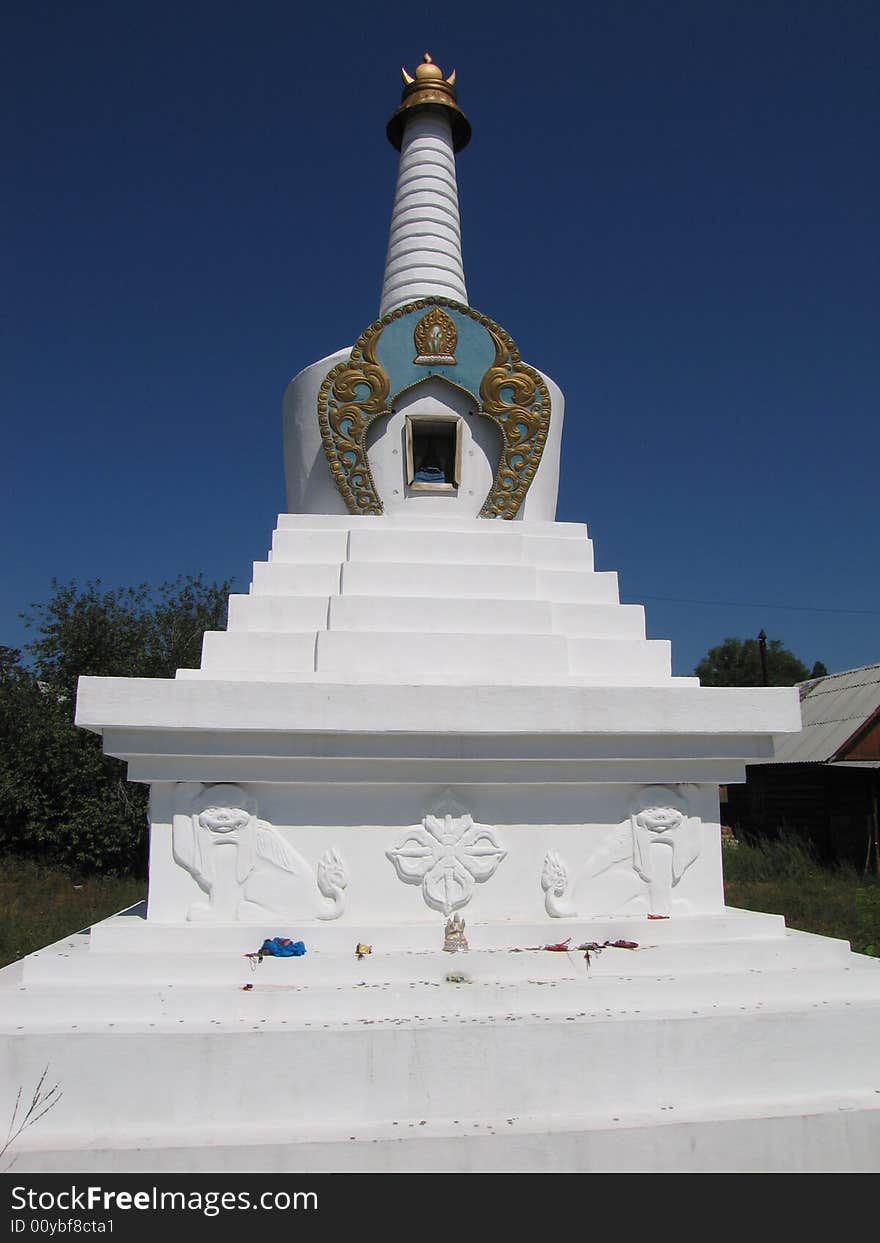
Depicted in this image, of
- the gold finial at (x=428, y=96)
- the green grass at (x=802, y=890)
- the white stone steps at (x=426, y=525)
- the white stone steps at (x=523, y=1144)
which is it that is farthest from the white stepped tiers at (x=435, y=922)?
the gold finial at (x=428, y=96)

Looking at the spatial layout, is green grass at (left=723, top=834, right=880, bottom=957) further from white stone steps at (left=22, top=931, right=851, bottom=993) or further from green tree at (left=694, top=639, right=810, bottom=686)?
green tree at (left=694, top=639, right=810, bottom=686)

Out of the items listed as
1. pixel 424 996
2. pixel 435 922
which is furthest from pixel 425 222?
pixel 424 996

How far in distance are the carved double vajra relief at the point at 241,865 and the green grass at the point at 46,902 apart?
5.36 metres

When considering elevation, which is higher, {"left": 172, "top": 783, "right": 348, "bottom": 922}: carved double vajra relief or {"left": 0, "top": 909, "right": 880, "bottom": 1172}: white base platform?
{"left": 172, "top": 783, "right": 348, "bottom": 922}: carved double vajra relief

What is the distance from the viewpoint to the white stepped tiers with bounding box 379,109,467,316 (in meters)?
7.65

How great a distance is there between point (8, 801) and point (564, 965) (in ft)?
43.0

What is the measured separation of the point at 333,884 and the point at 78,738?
11.6m

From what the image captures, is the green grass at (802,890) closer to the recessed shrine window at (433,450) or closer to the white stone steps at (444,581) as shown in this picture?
the white stone steps at (444,581)

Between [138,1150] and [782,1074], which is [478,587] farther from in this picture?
[138,1150]

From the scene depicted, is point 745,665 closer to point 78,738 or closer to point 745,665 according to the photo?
point 745,665

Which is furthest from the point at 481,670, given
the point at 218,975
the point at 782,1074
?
the point at 782,1074

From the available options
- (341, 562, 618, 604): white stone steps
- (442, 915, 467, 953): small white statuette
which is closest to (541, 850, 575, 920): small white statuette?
(442, 915, 467, 953): small white statuette

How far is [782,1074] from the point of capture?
4.38m

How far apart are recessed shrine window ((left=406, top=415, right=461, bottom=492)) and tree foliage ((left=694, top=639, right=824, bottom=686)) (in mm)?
49642
